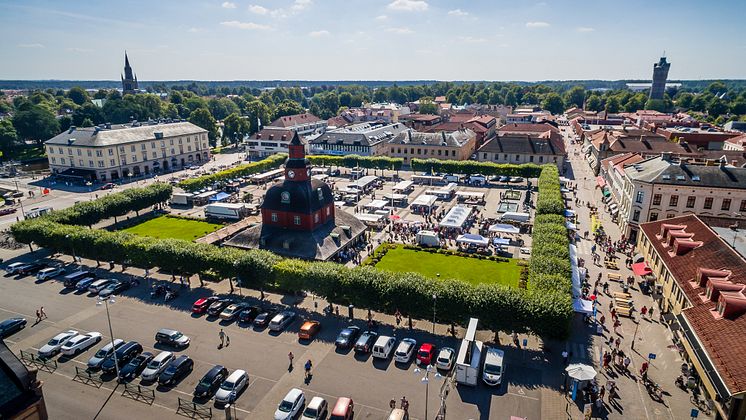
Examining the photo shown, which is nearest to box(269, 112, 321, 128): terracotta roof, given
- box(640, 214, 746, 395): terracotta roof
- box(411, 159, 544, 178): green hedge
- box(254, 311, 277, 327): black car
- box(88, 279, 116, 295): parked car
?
box(411, 159, 544, 178): green hedge

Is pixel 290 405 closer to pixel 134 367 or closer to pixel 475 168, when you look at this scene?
pixel 134 367

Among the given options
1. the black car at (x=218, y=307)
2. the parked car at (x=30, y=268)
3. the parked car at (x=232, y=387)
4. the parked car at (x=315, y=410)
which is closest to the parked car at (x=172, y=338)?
the black car at (x=218, y=307)

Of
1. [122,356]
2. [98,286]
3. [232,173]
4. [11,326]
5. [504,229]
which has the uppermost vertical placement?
[232,173]

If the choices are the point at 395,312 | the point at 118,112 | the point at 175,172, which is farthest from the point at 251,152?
the point at 395,312

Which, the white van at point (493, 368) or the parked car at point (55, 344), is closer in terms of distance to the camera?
the white van at point (493, 368)

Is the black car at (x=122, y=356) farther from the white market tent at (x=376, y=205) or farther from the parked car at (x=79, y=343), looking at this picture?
the white market tent at (x=376, y=205)

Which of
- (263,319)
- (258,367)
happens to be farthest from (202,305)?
(258,367)
